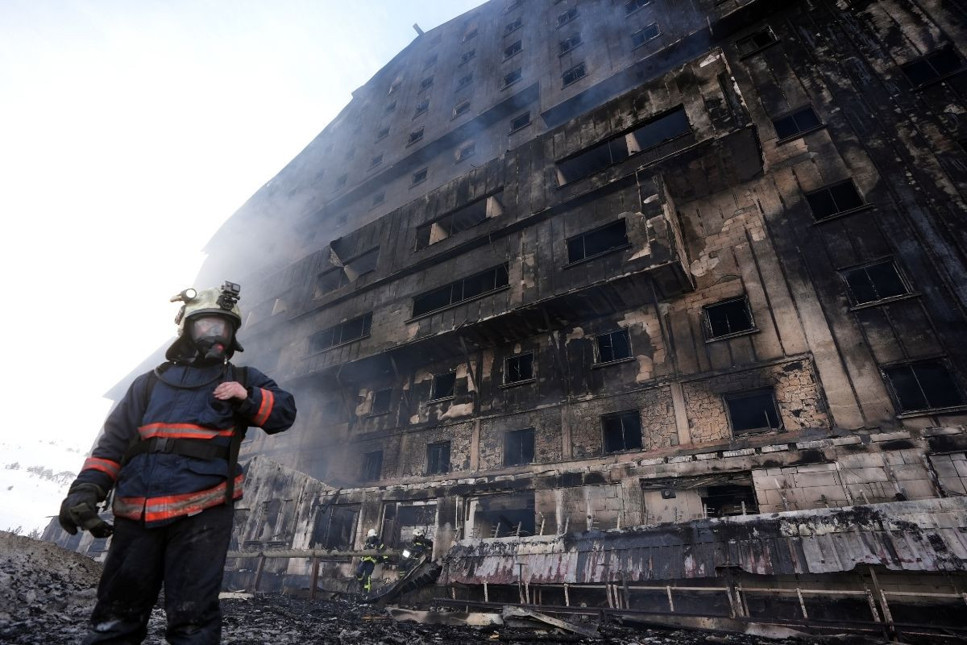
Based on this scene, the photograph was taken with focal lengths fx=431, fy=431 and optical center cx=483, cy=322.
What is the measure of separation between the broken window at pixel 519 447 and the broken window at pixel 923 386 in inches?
377

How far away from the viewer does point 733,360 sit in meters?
12.4

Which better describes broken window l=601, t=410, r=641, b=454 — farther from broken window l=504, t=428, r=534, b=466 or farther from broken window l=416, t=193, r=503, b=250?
broken window l=416, t=193, r=503, b=250

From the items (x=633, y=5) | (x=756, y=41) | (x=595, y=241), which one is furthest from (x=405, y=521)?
(x=633, y=5)

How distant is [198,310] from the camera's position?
342 centimetres

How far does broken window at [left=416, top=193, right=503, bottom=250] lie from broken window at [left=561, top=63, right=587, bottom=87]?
377 inches

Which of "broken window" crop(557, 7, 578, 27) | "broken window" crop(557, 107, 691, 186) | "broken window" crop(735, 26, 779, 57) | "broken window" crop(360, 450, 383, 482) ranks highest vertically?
"broken window" crop(557, 7, 578, 27)

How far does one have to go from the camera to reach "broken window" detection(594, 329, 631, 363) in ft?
47.3

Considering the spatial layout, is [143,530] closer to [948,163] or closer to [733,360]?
→ [733,360]

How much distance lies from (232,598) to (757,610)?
11.0 meters

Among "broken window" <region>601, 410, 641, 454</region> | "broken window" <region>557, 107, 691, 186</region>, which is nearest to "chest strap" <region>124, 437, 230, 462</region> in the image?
"broken window" <region>601, 410, 641, 454</region>

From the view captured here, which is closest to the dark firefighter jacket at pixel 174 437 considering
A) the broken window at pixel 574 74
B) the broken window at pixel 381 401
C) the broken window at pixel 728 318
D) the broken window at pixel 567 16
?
the broken window at pixel 728 318

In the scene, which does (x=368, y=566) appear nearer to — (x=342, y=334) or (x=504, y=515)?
(x=504, y=515)

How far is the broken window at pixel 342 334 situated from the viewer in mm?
20859

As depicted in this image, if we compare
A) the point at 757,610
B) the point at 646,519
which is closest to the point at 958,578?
the point at 757,610
